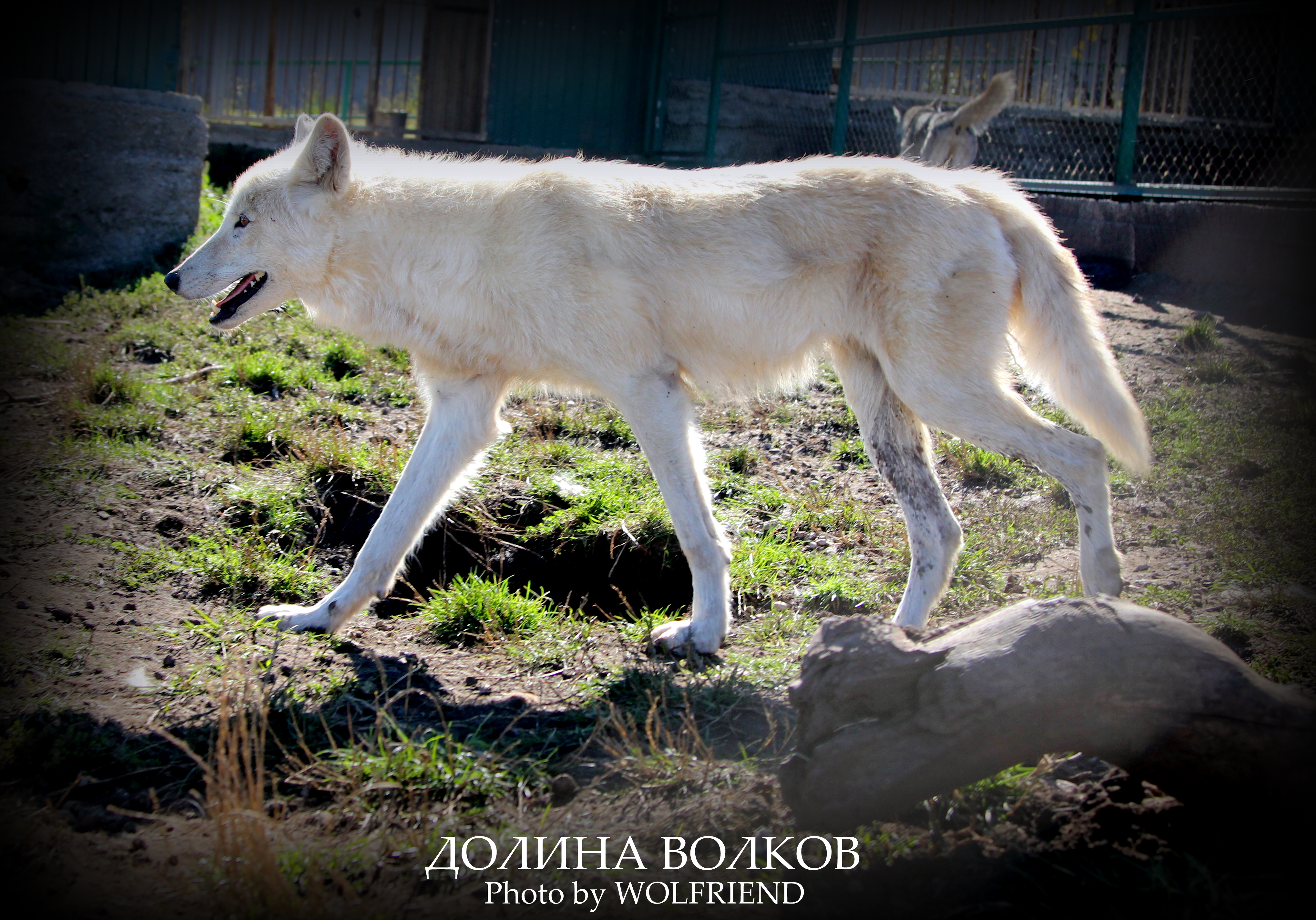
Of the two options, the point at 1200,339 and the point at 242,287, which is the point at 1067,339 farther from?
the point at 1200,339

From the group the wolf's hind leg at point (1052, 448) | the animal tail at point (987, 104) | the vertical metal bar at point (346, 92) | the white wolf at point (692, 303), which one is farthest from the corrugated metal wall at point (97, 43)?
the wolf's hind leg at point (1052, 448)

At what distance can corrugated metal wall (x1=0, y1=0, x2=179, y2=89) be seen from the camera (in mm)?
7734

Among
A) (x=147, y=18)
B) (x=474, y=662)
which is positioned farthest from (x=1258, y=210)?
(x=147, y=18)

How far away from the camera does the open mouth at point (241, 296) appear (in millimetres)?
3779

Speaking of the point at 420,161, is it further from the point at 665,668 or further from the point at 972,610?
the point at 972,610

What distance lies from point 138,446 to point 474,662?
8.37ft

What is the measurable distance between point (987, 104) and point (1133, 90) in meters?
1.38

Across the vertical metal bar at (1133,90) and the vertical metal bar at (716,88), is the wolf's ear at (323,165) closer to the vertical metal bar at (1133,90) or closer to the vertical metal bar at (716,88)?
the vertical metal bar at (1133,90)

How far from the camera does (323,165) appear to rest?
12.3 ft

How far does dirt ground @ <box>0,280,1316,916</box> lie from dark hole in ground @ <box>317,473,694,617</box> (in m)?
0.06

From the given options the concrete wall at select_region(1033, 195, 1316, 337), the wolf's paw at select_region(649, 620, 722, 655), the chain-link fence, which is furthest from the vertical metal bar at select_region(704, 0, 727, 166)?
the wolf's paw at select_region(649, 620, 722, 655)

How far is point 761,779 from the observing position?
269 cm

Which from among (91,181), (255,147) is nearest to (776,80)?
(255,147)

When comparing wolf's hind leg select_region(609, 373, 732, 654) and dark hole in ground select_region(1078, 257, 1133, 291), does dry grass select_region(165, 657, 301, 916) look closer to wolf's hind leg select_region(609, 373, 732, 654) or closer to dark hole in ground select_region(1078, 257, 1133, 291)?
wolf's hind leg select_region(609, 373, 732, 654)
